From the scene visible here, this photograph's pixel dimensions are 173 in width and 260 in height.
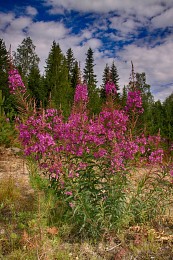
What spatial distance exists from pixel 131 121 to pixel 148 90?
43.5m

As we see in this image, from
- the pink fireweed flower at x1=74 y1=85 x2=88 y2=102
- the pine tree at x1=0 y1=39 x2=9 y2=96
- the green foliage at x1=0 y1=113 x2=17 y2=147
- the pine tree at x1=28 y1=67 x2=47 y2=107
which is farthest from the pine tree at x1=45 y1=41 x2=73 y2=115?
the pink fireweed flower at x1=74 y1=85 x2=88 y2=102

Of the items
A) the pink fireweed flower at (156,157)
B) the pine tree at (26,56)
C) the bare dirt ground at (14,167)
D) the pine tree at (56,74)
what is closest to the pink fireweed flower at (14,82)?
the pink fireweed flower at (156,157)

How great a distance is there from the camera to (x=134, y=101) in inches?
135

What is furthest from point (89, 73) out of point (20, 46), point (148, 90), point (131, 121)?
point (131, 121)

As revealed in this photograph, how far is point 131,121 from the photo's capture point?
11.7 feet

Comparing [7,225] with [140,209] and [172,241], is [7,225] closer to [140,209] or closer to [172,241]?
[140,209]

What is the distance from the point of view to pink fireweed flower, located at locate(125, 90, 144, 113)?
339cm

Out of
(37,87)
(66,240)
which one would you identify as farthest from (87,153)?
(37,87)

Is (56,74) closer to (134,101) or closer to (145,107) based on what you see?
(145,107)

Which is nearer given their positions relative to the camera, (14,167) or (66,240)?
(66,240)

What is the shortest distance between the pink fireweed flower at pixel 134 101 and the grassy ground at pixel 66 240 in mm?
1654

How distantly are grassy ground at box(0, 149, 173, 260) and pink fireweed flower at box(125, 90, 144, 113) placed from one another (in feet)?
5.43

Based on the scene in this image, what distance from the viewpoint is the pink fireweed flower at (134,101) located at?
133 inches

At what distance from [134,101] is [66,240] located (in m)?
2.14
